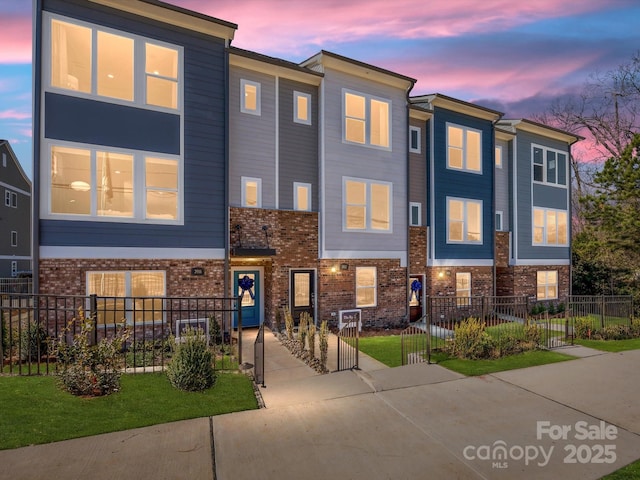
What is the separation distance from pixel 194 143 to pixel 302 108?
14.0ft

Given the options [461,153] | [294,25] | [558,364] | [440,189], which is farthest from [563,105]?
[558,364]

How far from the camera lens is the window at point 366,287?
1355 centimetres

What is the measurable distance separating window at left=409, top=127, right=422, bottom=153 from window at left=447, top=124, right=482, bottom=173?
149cm

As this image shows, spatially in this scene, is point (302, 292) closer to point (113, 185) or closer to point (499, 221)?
point (113, 185)

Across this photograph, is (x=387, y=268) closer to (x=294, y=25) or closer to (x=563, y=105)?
(x=294, y=25)

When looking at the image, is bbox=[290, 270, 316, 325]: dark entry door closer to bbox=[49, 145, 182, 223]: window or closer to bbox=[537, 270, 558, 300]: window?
bbox=[49, 145, 182, 223]: window

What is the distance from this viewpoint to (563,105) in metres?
29.1

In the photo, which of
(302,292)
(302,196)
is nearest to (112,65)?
(302,196)

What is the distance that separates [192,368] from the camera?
6.18 m

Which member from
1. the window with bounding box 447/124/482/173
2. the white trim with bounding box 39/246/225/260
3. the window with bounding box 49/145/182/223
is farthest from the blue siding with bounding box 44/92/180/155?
the window with bounding box 447/124/482/173

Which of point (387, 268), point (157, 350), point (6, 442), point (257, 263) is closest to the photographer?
point (6, 442)

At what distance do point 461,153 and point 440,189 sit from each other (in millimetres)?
2214

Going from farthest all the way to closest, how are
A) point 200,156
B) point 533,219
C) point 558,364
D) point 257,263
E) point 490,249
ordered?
point 533,219 < point 490,249 < point 257,263 < point 200,156 < point 558,364

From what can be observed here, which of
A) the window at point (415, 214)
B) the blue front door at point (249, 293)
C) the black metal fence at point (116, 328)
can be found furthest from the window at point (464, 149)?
the black metal fence at point (116, 328)
